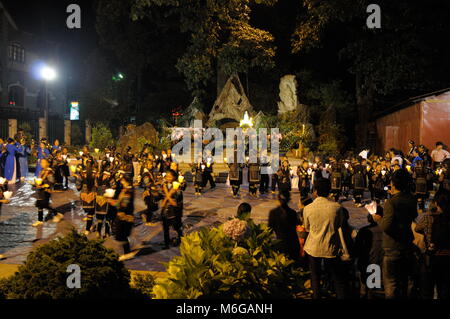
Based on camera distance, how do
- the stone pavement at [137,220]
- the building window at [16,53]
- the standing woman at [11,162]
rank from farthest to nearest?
1. the building window at [16,53]
2. the standing woman at [11,162]
3. the stone pavement at [137,220]

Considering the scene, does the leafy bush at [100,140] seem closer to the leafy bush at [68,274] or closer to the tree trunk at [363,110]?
the tree trunk at [363,110]

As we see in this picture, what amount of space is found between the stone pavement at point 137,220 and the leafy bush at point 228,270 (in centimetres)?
274

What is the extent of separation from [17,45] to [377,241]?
3944cm

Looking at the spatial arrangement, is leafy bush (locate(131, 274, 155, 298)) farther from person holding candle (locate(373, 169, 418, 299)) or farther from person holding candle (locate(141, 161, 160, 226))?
person holding candle (locate(141, 161, 160, 226))

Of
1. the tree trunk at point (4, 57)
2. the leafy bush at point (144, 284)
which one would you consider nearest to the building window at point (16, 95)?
the tree trunk at point (4, 57)

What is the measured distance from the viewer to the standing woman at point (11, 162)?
16906 mm

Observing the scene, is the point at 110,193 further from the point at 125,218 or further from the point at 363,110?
the point at 363,110

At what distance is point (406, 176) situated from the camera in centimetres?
555

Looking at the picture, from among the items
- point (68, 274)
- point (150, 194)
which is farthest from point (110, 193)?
point (68, 274)

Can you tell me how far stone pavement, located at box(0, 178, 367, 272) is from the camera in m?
8.66

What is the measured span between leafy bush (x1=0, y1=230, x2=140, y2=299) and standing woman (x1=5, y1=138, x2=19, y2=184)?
13.6 meters

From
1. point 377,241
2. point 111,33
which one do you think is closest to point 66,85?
point 111,33

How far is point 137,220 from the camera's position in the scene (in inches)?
461
